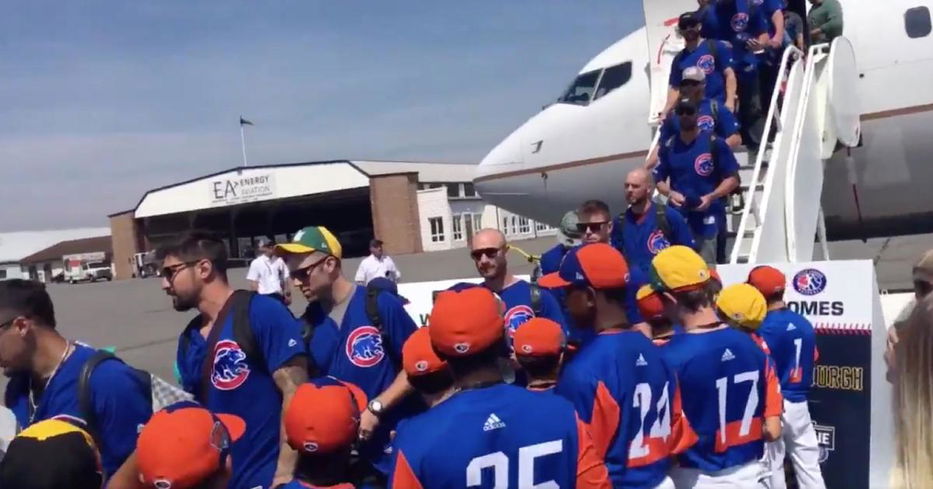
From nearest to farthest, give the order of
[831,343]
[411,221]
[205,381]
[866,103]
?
[205,381], [831,343], [866,103], [411,221]

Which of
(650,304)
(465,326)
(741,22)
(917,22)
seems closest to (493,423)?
(465,326)

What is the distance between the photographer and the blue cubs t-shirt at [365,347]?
12.8 ft

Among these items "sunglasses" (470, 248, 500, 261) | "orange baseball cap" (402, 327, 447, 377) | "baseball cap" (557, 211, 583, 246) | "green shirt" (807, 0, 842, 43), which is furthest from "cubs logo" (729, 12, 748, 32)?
"orange baseball cap" (402, 327, 447, 377)

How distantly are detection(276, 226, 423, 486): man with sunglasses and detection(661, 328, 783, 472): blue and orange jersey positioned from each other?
3.96 feet

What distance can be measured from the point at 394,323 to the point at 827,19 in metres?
6.91

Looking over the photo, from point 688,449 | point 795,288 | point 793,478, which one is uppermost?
point 795,288

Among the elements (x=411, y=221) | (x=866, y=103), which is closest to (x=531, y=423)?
(x=866, y=103)

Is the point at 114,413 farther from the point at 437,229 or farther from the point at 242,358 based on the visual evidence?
the point at 437,229

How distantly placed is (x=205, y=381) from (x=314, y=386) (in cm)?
81

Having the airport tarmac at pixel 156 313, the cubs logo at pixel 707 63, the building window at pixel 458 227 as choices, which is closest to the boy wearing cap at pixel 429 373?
the cubs logo at pixel 707 63

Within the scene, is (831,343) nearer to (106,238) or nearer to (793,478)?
(793,478)

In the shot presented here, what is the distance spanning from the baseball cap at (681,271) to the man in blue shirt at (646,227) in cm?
231

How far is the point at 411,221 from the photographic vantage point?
47844mm

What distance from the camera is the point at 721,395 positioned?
11.5 feet
